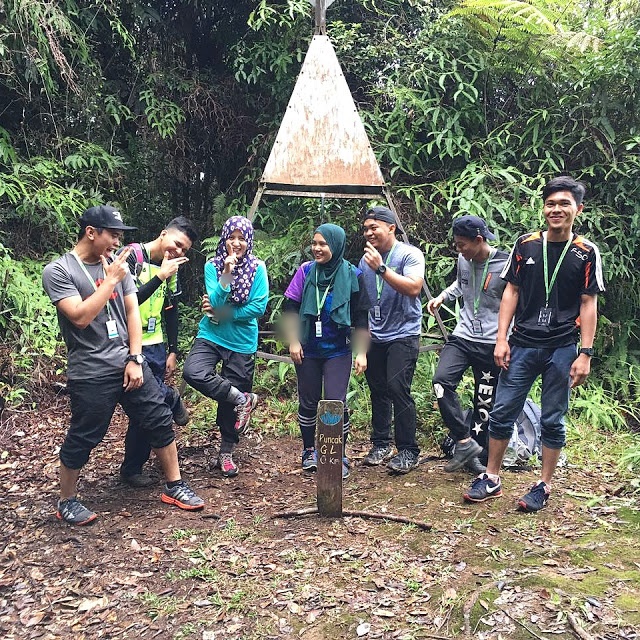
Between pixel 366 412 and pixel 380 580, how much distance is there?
268 centimetres

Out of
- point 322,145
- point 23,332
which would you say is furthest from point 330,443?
point 23,332

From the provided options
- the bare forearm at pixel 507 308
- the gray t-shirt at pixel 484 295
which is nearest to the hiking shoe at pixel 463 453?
the gray t-shirt at pixel 484 295

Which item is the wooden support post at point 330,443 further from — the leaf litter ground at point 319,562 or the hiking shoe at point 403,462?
the hiking shoe at point 403,462

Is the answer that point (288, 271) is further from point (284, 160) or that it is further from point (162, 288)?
point (162, 288)

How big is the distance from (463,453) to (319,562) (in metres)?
1.61

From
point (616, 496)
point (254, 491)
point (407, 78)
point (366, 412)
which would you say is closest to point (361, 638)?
point (254, 491)

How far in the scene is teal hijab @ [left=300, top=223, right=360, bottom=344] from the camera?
4.19m

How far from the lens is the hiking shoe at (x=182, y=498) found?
392cm

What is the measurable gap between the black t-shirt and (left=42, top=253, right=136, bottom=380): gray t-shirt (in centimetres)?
251

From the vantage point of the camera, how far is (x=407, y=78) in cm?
697

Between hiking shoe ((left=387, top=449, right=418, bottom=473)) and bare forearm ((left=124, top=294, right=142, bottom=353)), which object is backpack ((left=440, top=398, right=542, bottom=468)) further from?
bare forearm ((left=124, top=294, right=142, bottom=353))

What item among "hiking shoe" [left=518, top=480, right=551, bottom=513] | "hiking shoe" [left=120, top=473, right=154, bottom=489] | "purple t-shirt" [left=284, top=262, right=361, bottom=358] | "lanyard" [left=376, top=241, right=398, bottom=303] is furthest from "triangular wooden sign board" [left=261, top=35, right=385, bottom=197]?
"hiking shoe" [left=518, top=480, right=551, bottom=513]

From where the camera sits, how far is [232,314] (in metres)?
4.39

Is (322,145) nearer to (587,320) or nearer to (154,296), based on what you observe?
(154,296)
